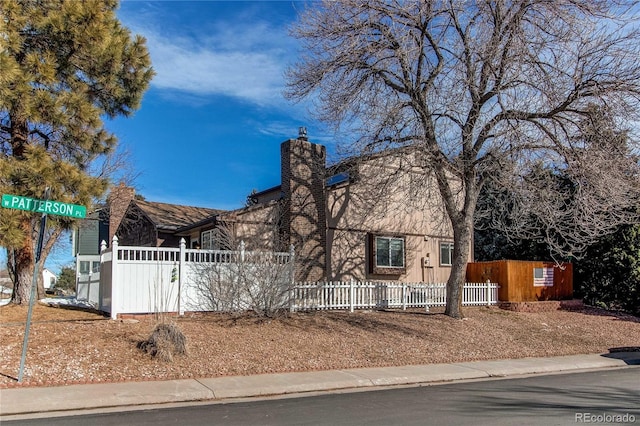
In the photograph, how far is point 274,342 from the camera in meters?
12.0

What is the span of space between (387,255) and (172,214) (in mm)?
9356

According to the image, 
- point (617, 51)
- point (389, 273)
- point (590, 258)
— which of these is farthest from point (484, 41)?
point (590, 258)

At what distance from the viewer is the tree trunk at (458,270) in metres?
16.7

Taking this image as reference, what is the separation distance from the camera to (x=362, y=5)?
15.2m

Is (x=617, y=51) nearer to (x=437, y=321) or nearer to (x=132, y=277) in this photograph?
(x=437, y=321)

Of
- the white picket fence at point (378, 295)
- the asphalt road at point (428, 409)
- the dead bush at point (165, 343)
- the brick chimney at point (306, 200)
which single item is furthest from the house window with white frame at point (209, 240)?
the asphalt road at point (428, 409)

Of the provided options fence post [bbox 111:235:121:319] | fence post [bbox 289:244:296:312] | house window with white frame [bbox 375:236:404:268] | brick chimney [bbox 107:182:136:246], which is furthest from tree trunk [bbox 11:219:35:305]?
house window with white frame [bbox 375:236:404:268]

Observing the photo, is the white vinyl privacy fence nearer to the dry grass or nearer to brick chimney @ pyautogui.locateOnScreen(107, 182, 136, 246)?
the dry grass

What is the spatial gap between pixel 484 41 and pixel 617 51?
3465 millimetres

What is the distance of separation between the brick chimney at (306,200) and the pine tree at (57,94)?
6137mm

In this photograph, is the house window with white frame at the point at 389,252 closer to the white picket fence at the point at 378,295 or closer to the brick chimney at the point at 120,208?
the white picket fence at the point at 378,295

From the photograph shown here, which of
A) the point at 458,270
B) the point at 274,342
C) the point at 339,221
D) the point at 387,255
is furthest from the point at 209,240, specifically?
the point at 458,270

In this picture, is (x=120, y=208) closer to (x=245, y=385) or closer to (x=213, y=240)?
(x=213, y=240)

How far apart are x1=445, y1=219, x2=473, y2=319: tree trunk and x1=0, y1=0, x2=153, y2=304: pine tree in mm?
10222
